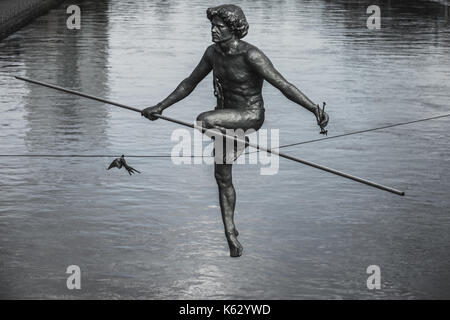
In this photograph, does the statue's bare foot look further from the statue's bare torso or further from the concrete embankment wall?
the concrete embankment wall

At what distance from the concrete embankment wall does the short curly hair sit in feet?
56.3

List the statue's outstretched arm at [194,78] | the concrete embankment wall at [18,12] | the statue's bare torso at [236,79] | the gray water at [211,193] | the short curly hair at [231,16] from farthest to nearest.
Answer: the concrete embankment wall at [18,12] < the statue's outstretched arm at [194,78] < the statue's bare torso at [236,79] < the short curly hair at [231,16] < the gray water at [211,193]

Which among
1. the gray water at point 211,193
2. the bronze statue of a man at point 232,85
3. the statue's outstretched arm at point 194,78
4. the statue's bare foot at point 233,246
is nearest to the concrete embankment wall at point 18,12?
the gray water at point 211,193

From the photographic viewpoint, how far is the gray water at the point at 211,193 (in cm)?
791

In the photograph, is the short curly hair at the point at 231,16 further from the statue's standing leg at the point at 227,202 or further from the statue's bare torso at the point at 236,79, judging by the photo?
the statue's standing leg at the point at 227,202

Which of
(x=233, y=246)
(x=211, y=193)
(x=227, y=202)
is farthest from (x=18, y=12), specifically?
(x=233, y=246)

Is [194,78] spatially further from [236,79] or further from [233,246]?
[233,246]

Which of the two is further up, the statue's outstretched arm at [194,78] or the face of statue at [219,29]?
the face of statue at [219,29]

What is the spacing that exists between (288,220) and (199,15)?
2225 cm

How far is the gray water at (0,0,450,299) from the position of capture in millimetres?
7906

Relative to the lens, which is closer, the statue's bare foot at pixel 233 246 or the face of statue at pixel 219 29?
the face of statue at pixel 219 29

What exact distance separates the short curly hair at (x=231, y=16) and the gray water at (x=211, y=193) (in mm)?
1649
